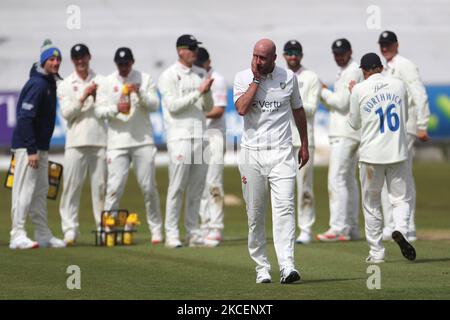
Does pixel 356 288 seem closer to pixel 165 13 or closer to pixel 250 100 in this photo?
pixel 250 100

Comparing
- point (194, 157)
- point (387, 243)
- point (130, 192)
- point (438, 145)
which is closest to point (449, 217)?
point (387, 243)

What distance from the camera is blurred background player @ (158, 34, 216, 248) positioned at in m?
14.7

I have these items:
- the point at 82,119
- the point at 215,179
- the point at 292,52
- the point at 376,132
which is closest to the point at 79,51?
the point at 82,119

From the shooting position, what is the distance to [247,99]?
1048cm

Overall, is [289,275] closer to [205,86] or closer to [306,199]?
[205,86]

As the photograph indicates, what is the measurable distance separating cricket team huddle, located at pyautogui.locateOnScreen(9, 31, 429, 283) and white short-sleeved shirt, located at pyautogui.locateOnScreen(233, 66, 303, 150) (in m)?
1.97

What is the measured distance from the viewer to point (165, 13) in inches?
1629

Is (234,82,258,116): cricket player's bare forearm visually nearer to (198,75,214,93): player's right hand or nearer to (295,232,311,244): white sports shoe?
(198,75,214,93): player's right hand

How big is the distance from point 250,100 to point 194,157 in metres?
4.39

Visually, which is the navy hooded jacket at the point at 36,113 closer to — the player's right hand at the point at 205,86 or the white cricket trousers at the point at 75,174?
the white cricket trousers at the point at 75,174

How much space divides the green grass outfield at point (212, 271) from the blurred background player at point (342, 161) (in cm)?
51

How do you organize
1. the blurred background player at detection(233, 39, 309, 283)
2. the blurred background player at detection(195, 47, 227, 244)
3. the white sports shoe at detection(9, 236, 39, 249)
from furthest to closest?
the blurred background player at detection(195, 47, 227, 244) < the white sports shoe at detection(9, 236, 39, 249) < the blurred background player at detection(233, 39, 309, 283)

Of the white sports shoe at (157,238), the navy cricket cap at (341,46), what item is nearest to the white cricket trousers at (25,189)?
the white sports shoe at (157,238)

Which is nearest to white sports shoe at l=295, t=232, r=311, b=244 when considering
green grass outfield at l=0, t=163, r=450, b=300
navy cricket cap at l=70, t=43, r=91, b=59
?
green grass outfield at l=0, t=163, r=450, b=300
